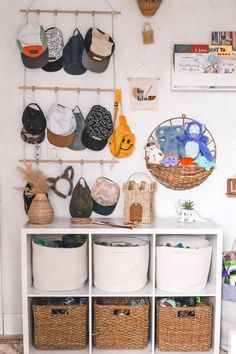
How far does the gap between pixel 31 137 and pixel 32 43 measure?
546 millimetres

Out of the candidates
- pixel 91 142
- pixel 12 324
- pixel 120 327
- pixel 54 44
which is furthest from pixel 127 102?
pixel 12 324

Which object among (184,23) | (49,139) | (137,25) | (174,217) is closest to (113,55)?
(137,25)

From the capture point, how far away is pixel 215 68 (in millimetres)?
2717

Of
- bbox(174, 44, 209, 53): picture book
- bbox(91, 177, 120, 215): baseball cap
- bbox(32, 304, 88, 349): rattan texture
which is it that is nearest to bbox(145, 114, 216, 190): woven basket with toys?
bbox(91, 177, 120, 215): baseball cap

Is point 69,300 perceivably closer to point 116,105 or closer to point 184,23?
point 116,105

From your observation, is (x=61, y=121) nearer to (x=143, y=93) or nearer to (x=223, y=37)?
(x=143, y=93)

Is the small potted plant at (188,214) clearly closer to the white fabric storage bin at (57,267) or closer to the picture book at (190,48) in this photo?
the white fabric storage bin at (57,267)

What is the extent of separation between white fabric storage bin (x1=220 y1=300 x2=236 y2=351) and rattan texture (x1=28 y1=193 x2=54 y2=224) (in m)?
1.10

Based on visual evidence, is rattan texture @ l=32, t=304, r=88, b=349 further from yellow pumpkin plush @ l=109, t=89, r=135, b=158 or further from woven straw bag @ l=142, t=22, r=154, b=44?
woven straw bag @ l=142, t=22, r=154, b=44

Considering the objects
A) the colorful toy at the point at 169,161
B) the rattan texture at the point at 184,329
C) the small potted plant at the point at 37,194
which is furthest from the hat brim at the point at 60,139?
the rattan texture at the point at 184,329

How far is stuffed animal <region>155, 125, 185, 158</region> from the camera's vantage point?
9.02 feet

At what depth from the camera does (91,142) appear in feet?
8.94

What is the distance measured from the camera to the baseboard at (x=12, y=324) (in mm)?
2809

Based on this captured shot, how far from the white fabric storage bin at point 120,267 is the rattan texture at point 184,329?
22 centimetres
